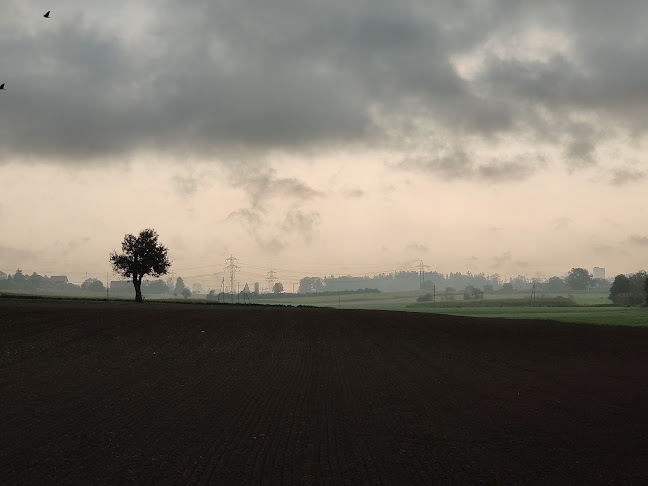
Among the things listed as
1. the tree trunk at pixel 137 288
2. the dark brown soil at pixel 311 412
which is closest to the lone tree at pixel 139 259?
the tree trunk at pixel 137 288

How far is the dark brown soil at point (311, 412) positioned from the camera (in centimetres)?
1145

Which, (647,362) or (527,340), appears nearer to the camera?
(647,362)

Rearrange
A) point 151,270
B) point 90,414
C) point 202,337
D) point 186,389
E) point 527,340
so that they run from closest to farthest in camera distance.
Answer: point 90,414
point 186,389
point 202,337
point 527,340
point 151,270

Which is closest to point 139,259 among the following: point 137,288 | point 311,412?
point 137,288

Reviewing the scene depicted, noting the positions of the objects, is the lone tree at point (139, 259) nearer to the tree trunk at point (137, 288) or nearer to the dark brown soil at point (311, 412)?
the tree trunk at point (137, 288)

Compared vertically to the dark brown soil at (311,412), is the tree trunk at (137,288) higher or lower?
higher

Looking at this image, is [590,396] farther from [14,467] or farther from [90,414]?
[14,467]

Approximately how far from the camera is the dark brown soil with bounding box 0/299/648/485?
11453 mm

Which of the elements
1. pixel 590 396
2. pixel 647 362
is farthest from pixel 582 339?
pixel 590 396

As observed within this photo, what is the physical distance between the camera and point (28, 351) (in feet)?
94.8

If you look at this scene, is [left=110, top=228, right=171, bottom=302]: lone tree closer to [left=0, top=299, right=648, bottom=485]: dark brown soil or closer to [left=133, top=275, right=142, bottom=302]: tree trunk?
[left=133, top=275, right=142, bottom=302]: tree trunk

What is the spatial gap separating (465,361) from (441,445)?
54.7ft

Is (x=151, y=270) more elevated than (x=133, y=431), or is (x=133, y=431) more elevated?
(x=151, y=270)

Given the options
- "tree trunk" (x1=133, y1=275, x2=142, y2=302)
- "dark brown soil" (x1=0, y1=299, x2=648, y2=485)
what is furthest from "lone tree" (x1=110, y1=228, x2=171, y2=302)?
"dark brown soil" (x1=0, y1=299, x2=648, y2=485)
